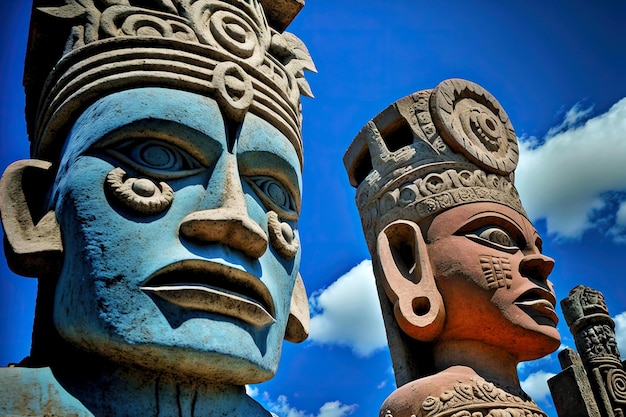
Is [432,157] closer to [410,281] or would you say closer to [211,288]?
[410,281]

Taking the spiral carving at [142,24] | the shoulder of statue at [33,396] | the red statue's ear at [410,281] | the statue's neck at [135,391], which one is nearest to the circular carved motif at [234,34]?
the spiral carving at [142,24]

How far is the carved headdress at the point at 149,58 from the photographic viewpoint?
2.50 m

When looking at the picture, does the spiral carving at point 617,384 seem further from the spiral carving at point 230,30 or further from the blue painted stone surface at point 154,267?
the spiral carving at point 230,30

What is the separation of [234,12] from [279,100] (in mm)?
540

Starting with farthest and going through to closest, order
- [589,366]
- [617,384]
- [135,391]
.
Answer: [589,366] < [617,384] < [135,391]

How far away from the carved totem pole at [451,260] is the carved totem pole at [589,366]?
62.8 inches

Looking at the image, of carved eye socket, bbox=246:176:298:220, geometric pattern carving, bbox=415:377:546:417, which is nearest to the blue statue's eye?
carved eye socket, bbox=246:176:298:220

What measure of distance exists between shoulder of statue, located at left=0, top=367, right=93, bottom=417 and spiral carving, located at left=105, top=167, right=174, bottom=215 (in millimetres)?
677

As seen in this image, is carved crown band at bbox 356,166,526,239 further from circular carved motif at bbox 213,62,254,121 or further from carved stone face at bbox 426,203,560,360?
circular carved motif at bbox 213,62,254,121

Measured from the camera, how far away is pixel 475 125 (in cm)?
546

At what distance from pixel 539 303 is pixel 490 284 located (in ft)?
1.30

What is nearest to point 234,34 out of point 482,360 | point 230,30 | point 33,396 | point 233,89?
point 230,30

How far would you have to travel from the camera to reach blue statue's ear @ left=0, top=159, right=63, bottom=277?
2234mm

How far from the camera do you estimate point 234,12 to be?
2.96 meters
